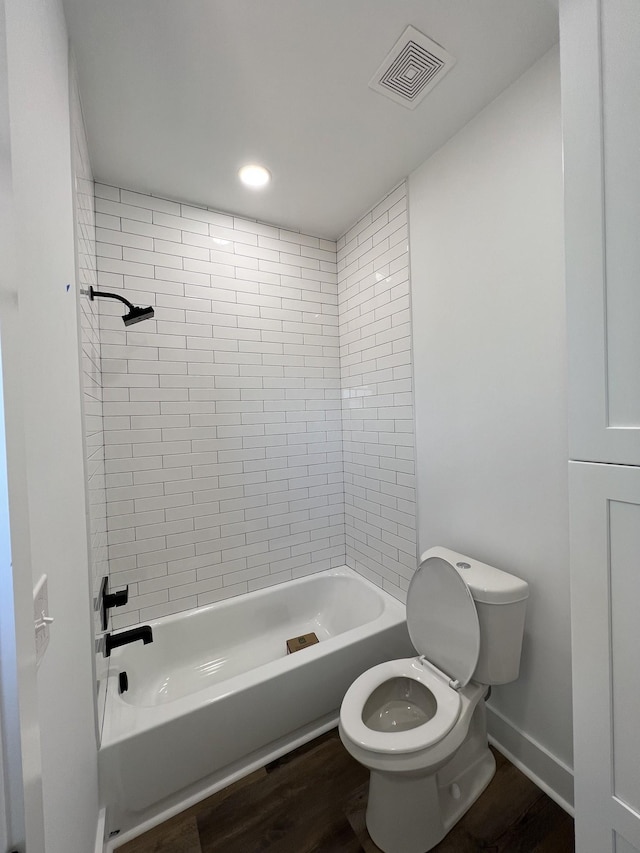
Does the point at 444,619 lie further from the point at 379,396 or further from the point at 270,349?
the point at 270,349

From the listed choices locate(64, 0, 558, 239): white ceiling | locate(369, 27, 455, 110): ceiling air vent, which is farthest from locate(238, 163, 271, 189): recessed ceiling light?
locate(369, 27, 455, 110): ceiling air vent

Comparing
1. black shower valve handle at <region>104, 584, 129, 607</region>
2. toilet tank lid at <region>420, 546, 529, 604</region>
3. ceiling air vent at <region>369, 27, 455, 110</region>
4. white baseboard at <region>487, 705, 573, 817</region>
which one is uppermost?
ceiling air vent at <region>369, 27, 455, 110</region>

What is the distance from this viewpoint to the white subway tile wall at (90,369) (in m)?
1.14

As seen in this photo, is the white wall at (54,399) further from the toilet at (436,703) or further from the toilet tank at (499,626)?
the toilet tank at (499,626)

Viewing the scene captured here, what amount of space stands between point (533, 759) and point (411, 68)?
103 inches

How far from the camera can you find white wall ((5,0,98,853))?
589 mm

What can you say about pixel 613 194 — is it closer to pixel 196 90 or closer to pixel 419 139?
pixel 419 139

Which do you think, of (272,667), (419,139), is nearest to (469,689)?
(272,667)

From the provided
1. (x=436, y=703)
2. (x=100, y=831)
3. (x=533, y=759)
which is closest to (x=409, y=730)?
(x=436, y=703)

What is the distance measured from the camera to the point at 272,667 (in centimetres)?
147

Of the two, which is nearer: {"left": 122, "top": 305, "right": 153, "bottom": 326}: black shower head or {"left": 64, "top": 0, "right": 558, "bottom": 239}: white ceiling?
{"left": 64, "top": 0, "right": 558, "bottom": 239}: white ceiling

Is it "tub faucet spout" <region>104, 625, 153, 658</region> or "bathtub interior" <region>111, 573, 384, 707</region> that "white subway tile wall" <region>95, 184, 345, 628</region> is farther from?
"tub faucet spout" <region>104, 625, 153, 658</region>

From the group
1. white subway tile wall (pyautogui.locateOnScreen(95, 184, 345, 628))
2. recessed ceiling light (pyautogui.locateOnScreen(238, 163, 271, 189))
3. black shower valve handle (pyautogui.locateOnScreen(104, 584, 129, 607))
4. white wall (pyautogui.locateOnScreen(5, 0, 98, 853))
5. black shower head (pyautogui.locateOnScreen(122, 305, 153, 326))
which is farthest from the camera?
white subway tile wall (pyautogui.locateOnScreen(95, 184, 345, 628))

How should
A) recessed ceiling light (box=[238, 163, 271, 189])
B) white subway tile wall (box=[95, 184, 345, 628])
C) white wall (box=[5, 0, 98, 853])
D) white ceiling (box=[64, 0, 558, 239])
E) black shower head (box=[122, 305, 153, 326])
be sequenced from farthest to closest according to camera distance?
1. white subway tile wall (box=[95, 184, 345, 628])
2. recessed ceiling light (box=[238, 163, 271, 189])
3. black shower head (box=[122, 305, 153, 326])
4. white ceiling (box=[64, 0, 558, 239])
5. white wall (box=[5, 0, 98, 853])
